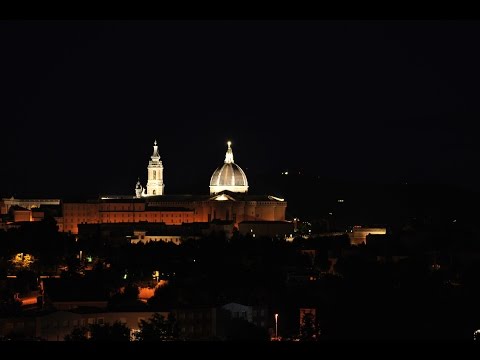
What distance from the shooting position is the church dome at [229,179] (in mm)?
56812

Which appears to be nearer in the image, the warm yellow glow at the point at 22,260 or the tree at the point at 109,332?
the tree at the point at 109,332

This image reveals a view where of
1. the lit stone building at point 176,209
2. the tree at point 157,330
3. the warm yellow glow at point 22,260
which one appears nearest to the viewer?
the tree at point 157,330

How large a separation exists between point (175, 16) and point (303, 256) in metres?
38.2

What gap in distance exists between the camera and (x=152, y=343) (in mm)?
A: 2846

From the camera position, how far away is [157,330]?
21547 mm

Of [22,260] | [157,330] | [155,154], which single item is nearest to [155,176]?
[155,154]

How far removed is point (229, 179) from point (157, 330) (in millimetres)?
35465

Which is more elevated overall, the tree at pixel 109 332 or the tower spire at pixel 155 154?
the tower spire at pixel 155 154

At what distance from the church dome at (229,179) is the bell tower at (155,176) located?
102 inches

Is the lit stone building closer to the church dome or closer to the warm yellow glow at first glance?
the church dome

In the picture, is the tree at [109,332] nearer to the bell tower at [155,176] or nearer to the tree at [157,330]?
the tree at [157,330]

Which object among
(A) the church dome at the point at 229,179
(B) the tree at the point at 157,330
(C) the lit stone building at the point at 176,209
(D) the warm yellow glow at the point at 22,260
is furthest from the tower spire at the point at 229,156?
(B) the tree at the point at 157,330

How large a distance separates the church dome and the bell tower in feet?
8.50

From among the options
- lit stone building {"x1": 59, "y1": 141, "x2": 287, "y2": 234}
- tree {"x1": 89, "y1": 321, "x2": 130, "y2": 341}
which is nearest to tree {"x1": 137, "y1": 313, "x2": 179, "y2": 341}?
tree {"x1": 89, "y1": 321, "x2": 130, "y2": 341}
